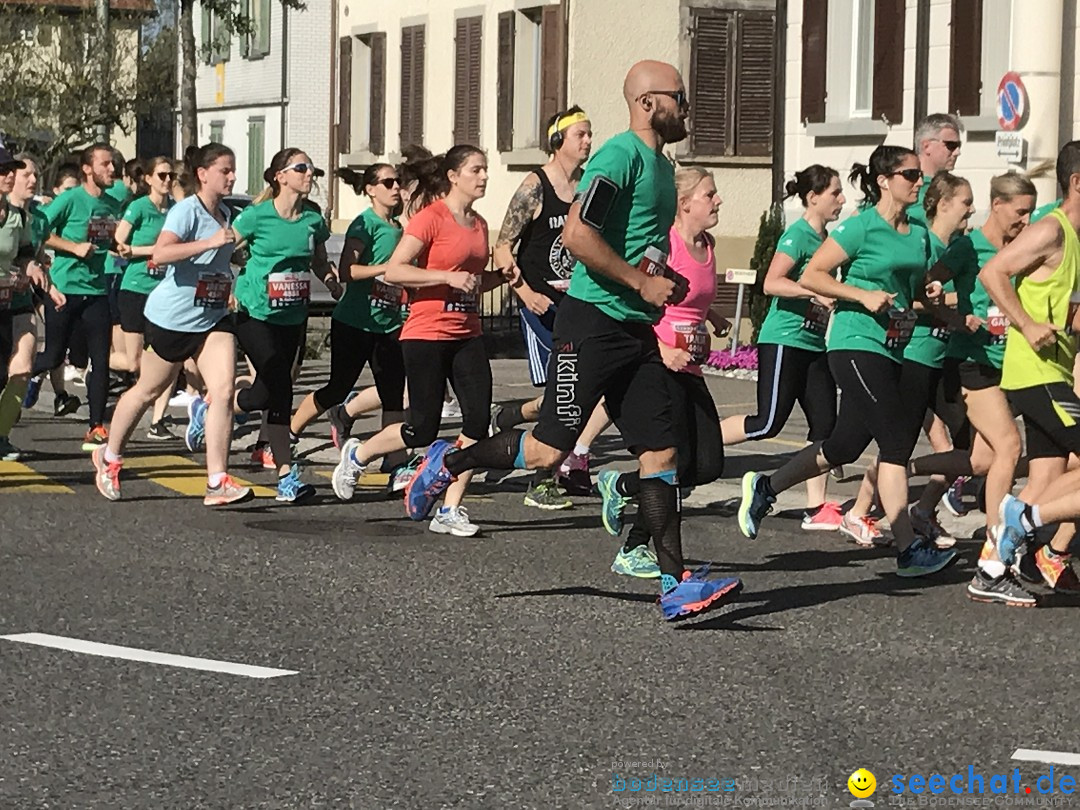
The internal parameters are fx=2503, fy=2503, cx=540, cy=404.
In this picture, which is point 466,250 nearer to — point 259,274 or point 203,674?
point 259,274

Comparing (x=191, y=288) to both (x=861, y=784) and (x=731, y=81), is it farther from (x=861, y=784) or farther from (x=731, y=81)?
(x=731, y=81)

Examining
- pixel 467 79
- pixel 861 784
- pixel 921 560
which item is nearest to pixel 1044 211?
pixel 921 560

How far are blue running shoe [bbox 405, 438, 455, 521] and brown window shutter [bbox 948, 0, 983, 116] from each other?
42.7 ft

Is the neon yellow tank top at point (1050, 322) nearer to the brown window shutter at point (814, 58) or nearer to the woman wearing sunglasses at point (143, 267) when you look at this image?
the woman wearing sunglasses at point (143, 267)

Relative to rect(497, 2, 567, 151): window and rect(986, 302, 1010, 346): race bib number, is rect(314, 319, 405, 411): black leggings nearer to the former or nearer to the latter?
rect(986, 302, 1010, 346): race bib number

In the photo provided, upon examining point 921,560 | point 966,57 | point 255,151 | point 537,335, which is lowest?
point 921,560

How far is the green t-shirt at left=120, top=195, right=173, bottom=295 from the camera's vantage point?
53.7 feet

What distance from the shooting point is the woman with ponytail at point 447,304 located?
12000mm

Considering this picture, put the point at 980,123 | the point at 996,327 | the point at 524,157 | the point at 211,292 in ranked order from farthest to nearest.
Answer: the point at 524,157
the point at 980,123
the point at 211,292
the point at 996,327

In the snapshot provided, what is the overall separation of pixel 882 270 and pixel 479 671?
10.6ft

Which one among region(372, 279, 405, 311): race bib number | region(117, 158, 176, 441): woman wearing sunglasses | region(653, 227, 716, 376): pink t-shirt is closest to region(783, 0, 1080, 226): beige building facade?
region(117, 158, 176, 441): woman wearing sunglasses

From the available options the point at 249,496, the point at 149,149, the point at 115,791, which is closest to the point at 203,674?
the point at 115,791

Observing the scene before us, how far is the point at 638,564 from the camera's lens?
32.8 ft

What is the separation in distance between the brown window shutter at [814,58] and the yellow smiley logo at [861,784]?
1889 centimetres
